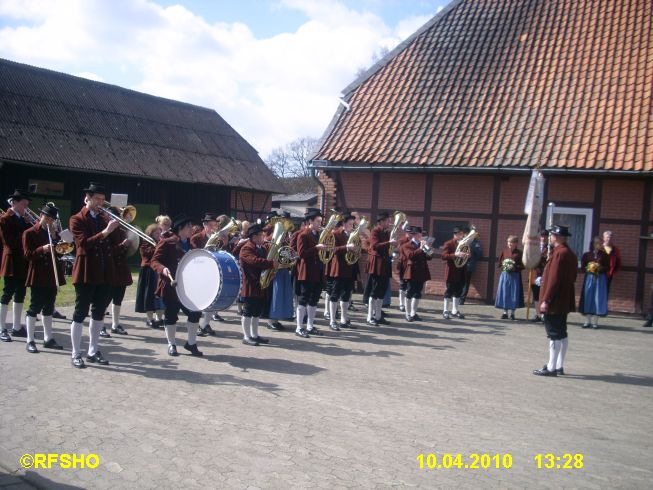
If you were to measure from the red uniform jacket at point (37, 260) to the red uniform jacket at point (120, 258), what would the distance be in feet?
2.73

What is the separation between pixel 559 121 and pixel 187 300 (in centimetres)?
1163

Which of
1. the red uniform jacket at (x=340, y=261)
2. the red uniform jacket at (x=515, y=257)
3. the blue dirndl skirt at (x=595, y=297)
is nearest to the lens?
the red uniform jacket at (x=340, y=261)

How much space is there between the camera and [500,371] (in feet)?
27.2

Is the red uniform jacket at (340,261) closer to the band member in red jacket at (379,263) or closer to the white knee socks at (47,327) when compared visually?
the band member in red jacket at (379,263)

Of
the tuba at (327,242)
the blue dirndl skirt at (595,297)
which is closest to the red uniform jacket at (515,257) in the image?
the blue dirndl skirt at (595,297)

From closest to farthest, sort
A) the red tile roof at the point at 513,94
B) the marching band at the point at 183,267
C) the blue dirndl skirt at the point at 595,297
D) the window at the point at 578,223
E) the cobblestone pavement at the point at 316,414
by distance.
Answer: the cobblestone pavement at the point at 316,414 < the marching band at the point at 183,267 < the blue dirndl skirt at the point at 595,297 < the window at the point at 578,223 < the red tile roof at the point at 513,94

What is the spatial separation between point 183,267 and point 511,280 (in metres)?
8.11

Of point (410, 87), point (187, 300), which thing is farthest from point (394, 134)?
point (187, 300)

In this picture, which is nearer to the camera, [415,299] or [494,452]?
[494,452]

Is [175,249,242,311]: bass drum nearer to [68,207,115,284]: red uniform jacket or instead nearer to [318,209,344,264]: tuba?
[68,207,115,284]: red uniform jacket

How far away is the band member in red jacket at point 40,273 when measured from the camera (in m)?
7.88

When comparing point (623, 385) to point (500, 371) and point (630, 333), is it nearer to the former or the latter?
point (500, 371)

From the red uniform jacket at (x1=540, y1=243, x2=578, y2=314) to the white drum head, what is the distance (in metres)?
4.31

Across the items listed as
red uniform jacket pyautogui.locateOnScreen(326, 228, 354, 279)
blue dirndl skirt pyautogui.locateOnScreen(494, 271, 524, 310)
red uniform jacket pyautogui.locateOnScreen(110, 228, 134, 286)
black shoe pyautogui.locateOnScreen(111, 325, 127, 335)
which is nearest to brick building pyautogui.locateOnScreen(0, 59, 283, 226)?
black shoe pyautogui.locateOnScreen(111, 325, 127, 335)
